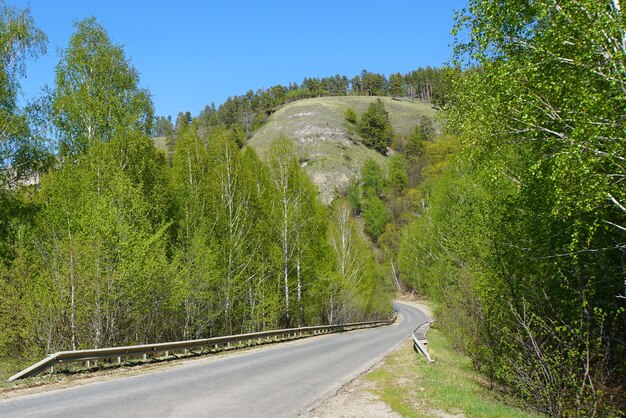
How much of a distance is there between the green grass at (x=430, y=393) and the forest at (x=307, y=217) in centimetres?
101

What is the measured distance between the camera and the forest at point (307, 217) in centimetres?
933

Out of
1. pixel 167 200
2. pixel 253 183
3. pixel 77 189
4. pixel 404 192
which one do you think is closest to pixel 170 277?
pixel 77 189

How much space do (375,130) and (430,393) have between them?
394 feet

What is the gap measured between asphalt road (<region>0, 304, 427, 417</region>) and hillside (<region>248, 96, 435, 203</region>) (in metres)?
77.8

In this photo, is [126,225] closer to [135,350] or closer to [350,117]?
[135,350]

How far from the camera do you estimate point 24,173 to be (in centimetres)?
2005

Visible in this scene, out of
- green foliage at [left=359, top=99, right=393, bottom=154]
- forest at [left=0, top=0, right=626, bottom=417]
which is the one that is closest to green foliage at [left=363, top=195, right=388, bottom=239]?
green foliage at [left=359, top=99, right=393, bottom=154]

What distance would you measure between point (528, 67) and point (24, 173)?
19.8 meters

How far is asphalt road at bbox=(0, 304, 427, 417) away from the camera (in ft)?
25.4

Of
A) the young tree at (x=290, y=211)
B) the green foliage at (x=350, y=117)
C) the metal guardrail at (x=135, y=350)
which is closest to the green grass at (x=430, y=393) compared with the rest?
the metal guardrail at (x=135, y=350)

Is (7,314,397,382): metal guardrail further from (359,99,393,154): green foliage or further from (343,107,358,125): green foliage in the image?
(343,107,358,125): green foliage

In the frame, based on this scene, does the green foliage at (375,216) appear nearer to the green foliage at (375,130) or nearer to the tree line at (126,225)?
the green foliage at (375,130)

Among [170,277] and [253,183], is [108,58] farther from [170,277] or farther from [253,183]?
[170,277]

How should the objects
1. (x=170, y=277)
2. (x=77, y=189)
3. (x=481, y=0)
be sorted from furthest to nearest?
(x=77, y=189), (x=170, y=277), (x=481, y=0)
